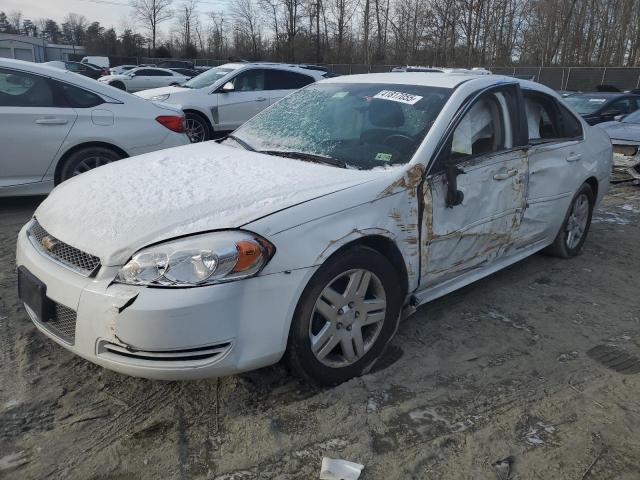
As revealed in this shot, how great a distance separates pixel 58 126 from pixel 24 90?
1.60ft

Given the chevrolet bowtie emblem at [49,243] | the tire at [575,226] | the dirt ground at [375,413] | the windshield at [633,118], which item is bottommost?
the dirt ground at [375,413]

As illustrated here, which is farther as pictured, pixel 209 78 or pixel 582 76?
pixel 582 76

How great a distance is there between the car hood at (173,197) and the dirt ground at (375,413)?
0.78 meters

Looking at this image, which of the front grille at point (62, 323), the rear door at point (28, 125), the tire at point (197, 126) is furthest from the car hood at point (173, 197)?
the tire at point (197, 126)

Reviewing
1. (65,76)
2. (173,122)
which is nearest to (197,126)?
(173,122)

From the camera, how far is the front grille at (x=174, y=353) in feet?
7.70

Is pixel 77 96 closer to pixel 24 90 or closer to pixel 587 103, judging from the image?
pixel 24 90

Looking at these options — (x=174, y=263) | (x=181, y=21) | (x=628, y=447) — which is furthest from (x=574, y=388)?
(x=181, y=21)

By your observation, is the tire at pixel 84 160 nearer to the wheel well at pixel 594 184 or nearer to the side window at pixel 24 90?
the side window at pixel 24 90

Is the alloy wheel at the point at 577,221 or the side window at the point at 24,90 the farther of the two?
the side window at the point at 24,90

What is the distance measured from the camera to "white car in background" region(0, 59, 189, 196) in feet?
18.0

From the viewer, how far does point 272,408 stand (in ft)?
8.82

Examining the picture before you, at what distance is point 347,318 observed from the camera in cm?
281

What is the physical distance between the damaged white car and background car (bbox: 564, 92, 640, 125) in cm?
835
